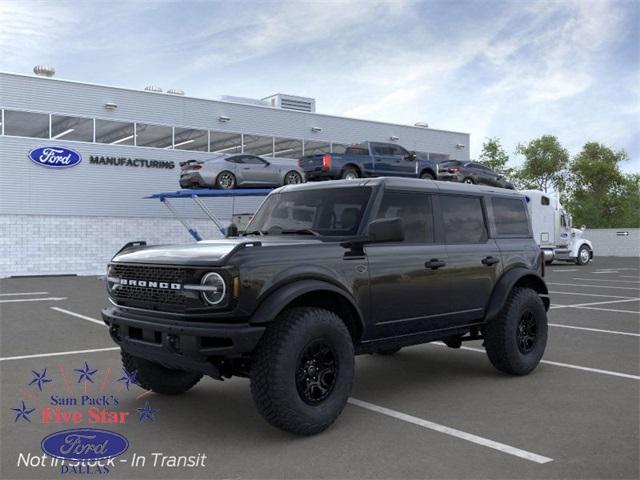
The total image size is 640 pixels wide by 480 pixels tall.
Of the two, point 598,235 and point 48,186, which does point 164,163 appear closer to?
point 48,186

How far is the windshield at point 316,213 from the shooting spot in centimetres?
552

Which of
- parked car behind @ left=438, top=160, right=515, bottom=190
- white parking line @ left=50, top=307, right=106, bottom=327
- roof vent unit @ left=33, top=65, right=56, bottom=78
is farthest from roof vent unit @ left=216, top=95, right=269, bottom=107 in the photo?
white parking line @ left=50, top=307, right=106, bottom=327

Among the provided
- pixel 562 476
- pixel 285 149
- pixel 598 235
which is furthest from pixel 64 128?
pixel 598 235

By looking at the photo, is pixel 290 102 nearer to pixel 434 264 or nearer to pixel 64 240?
pixel 64 240

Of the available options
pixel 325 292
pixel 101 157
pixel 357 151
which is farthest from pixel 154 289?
pixel 101 157

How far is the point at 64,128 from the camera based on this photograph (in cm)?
2672

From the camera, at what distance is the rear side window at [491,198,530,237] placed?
689 cm

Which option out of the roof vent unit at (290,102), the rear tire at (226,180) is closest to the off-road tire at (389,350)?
the rear tire at (226,180)

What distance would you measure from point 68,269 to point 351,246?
2446 cm

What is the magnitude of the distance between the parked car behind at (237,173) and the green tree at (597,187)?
174ft

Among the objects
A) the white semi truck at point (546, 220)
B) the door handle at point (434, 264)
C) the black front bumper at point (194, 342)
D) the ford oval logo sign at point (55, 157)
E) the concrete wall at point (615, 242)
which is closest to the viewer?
the black front bumper at point (194, 342)

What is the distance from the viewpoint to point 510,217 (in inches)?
279

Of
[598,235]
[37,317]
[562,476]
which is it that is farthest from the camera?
[598,235]

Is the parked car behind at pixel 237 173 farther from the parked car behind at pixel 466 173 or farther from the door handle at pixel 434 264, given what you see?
the door handle at pixel 434 264
